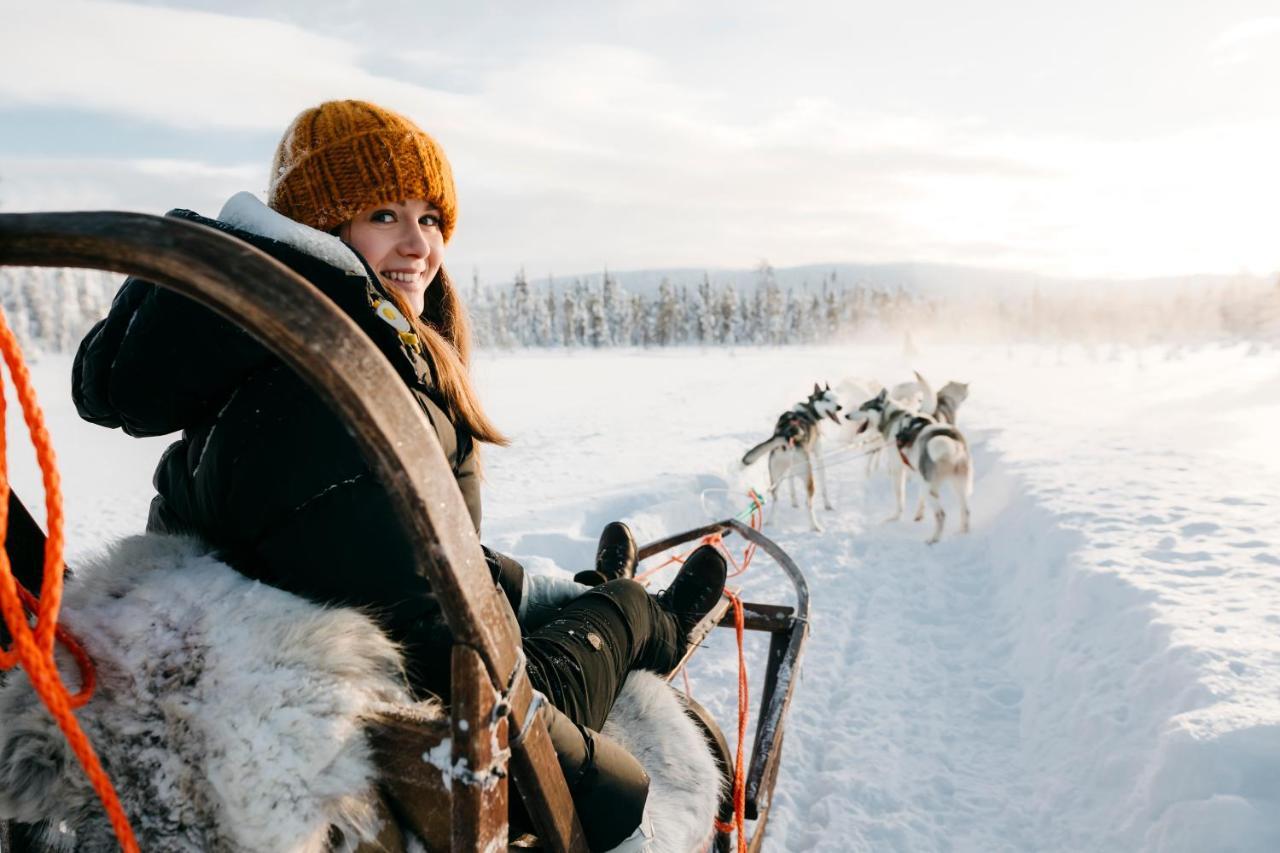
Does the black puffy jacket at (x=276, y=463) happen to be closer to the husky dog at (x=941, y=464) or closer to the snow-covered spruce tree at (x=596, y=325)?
the husky dog at (x=941, y=464)

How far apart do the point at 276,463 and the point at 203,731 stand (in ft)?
1.36

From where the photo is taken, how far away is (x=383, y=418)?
79 cm

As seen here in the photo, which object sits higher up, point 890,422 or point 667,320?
Result: point 667,320

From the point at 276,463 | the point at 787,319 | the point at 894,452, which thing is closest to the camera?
the point at 276,463

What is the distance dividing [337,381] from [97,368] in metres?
0.88

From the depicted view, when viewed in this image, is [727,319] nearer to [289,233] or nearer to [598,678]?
[598,678]

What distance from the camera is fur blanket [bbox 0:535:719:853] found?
0.91 meters

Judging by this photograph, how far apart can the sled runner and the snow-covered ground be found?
2474mm

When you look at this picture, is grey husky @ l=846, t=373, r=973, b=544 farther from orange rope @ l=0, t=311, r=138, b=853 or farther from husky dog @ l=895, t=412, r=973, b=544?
orange rope @ l=0, t=311, r=138, b=853

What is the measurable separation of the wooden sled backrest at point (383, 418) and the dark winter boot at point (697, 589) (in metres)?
1.61

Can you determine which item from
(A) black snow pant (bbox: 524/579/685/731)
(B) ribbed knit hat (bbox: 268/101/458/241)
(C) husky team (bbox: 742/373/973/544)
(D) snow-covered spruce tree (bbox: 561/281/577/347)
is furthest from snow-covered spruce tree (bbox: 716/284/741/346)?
(B) ribbed knit hat (bbox: 268/101/458/241)

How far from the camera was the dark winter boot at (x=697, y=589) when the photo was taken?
2.65 m

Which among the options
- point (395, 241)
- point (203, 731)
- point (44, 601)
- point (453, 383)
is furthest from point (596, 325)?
point (44, 601)

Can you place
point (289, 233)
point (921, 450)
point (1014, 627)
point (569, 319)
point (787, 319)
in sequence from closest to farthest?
point (289, 233)
point (1014, 627)
point (921, 450)
point (569, 319)
point (787, 319)
